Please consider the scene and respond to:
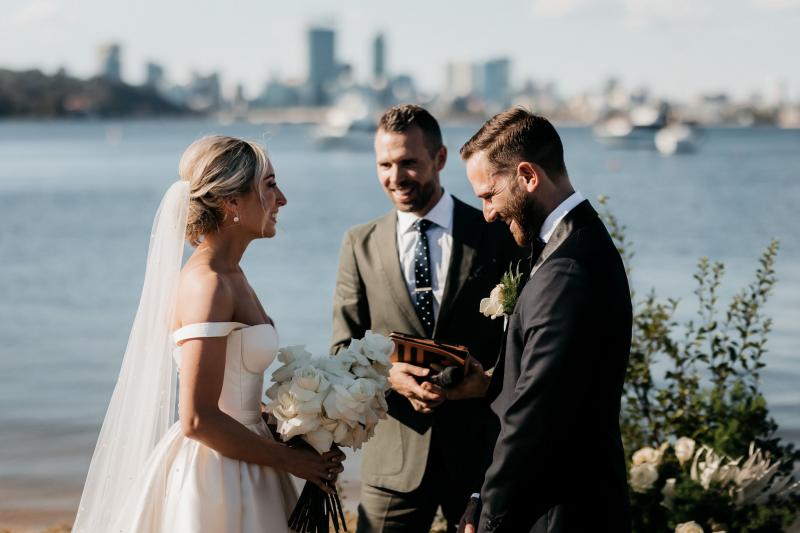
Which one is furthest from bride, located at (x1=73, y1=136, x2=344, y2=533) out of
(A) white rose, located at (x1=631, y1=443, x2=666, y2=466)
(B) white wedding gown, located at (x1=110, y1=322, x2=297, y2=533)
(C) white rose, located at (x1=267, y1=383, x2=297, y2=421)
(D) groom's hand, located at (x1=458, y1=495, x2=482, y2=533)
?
(A) white rose, located at (x1=631, y1=443, x2=666, y2=466)

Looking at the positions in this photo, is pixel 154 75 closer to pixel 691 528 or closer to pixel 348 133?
pixel 348 133

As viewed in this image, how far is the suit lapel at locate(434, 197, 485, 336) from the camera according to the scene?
15.2ft

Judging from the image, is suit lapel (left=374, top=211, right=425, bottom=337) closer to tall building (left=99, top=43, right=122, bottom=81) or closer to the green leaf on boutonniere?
the green leaf on boutonniere

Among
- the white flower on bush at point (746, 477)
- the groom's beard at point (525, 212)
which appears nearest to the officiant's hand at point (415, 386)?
the groom's beard at point (525, 212)

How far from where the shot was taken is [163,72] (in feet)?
523

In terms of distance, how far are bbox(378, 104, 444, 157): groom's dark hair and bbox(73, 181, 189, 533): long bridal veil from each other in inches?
46.8

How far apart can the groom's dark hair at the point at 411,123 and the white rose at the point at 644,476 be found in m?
1.89

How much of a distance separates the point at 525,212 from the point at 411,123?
1.55 m

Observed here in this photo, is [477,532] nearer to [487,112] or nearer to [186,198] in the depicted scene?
[186,198]

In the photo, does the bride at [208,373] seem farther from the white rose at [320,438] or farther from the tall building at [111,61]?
the tall building at [111,61]

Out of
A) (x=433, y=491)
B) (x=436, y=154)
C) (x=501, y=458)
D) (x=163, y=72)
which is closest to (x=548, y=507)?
(x=501, y=458)

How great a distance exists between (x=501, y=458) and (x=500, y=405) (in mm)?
198

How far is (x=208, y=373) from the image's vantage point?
3.62 meters

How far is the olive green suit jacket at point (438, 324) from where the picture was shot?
4.59 m
